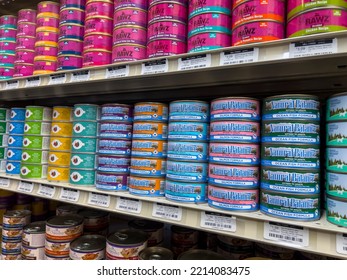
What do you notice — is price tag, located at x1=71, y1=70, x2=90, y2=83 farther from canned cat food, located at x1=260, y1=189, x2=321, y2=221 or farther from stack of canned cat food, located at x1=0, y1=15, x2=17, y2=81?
canned cat food, located at x1=260, y1=189, x2=321, y2=221

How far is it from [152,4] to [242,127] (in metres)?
0.60

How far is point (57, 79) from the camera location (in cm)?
115

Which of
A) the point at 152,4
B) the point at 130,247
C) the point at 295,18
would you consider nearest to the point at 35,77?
the point at 152,4

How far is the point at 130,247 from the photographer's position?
3.13 ft

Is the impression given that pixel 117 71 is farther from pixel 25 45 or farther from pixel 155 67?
pixel 25 45

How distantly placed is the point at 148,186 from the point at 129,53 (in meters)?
0.53

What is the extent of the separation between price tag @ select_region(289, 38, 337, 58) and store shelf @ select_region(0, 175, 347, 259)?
0.45 meters

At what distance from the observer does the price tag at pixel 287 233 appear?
665mm

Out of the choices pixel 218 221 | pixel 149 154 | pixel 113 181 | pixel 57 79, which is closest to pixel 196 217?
pixel 218 221

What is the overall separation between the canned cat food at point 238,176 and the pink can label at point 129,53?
557 mm

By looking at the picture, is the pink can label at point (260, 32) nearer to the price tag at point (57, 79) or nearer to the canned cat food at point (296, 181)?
the canned cat food at point (296, 181)

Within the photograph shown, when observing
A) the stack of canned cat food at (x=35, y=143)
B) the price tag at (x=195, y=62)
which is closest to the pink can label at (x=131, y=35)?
the price tag at (x=195, y=62)

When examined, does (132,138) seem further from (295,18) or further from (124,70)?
(295,18)

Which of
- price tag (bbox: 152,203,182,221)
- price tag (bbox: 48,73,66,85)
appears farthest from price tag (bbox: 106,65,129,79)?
price tag (bbox: 152,203,182,221)
